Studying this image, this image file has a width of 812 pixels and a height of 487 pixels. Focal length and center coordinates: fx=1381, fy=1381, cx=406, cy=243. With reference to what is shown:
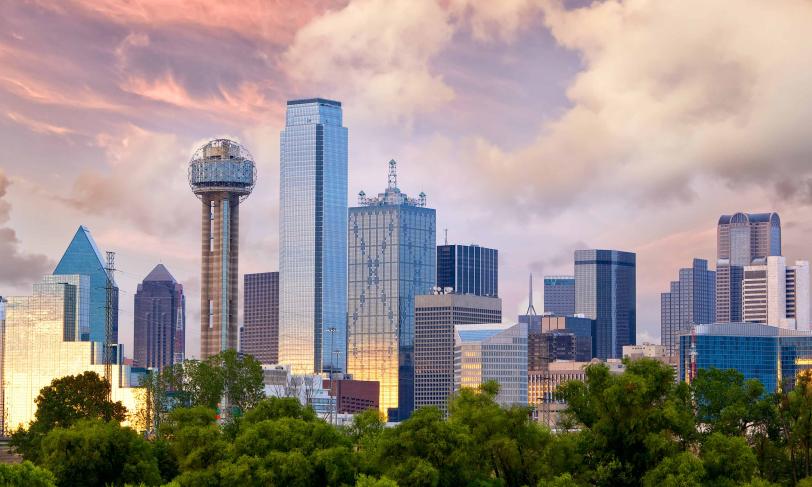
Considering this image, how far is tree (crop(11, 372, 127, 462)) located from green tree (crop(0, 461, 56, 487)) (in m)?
55.9

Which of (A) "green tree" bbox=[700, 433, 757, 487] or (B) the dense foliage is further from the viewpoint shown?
(A) "green tree" bbox=[700, 433, 757, 487]

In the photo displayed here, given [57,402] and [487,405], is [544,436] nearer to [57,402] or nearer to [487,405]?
[487,405]

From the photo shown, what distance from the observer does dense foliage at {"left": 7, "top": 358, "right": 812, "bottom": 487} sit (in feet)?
386

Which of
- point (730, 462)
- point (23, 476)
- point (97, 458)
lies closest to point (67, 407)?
point (97, 458)

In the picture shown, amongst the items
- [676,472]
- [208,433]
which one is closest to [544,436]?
[676,472]

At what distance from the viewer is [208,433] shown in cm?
12900

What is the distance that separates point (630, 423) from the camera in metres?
121

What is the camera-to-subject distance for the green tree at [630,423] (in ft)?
393

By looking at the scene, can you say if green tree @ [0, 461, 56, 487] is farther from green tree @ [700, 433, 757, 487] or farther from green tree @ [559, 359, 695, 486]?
green tree @ [700, 433, 757, 487]

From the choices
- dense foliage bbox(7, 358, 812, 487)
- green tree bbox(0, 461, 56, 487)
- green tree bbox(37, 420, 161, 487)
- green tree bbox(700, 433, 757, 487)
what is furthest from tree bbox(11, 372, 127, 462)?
green tree bbox(700, 433, 757, 487)

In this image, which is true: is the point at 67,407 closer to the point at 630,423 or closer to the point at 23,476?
the point at 23,476

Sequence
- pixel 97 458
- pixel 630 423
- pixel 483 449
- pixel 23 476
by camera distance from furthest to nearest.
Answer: pixel 483 449 → pixel 97 458 → pixel 630 423 → pixel 23 476

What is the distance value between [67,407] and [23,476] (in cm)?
6368

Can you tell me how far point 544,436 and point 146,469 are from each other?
36.3 meters
